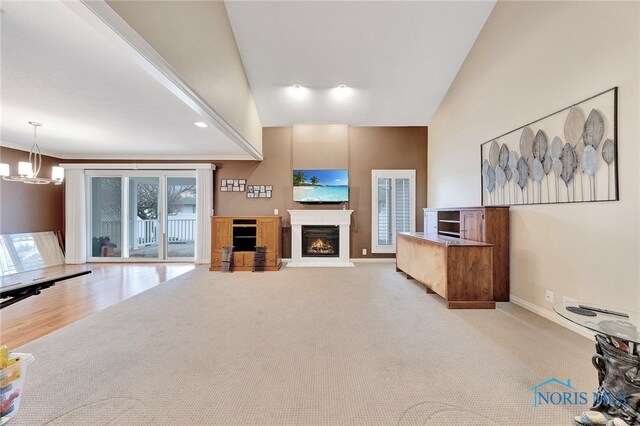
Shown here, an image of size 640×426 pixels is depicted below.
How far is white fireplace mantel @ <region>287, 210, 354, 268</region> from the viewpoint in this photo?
18.3 feet

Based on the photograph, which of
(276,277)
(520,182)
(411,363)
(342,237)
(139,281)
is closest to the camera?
(411,363)

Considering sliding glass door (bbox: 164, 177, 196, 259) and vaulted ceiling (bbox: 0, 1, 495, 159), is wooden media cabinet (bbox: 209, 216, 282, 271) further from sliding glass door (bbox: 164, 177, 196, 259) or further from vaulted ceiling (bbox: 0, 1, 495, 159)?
vaulted ceiling (bbox: 0, 1, 495, 159)

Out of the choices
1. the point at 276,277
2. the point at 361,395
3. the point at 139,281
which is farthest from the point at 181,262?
the point at 361,395

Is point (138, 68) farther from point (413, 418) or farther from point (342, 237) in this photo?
point (342, 237)

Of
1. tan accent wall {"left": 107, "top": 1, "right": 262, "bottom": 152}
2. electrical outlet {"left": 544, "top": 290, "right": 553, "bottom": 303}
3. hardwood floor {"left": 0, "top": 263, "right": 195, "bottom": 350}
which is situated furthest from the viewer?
electrical outlet {"left": 544, "top": 290, "right": 553, "bottom": 303}

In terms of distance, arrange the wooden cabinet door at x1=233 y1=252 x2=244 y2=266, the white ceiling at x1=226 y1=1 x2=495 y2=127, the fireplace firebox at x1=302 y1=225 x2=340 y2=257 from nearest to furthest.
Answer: the white ceiling at x1=226 y1=1 x2=495 y2=127 → the wooden cabinet door at x1=233 y1=252 x2=244 y2=266 → the fireplace firebox at x1=302 y1=225 x2=340 y2=257

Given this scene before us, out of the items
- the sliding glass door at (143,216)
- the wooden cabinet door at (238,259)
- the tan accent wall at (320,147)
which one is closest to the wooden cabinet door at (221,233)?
the wooden cabinet door at (238,259)

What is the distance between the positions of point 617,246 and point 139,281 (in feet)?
19.2

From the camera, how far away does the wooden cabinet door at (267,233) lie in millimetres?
5193

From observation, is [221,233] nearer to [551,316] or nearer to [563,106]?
[551,316]

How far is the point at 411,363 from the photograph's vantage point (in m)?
1.93

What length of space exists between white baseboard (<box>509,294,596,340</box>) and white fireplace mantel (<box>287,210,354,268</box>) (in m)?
2.99

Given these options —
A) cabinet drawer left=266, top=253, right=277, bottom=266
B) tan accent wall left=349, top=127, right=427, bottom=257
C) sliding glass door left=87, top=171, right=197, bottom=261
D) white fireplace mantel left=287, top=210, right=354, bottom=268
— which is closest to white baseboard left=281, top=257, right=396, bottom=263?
tan accent wall left=349, top=127, right=427, bottom=257

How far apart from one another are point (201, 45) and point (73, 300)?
11.6 feet
